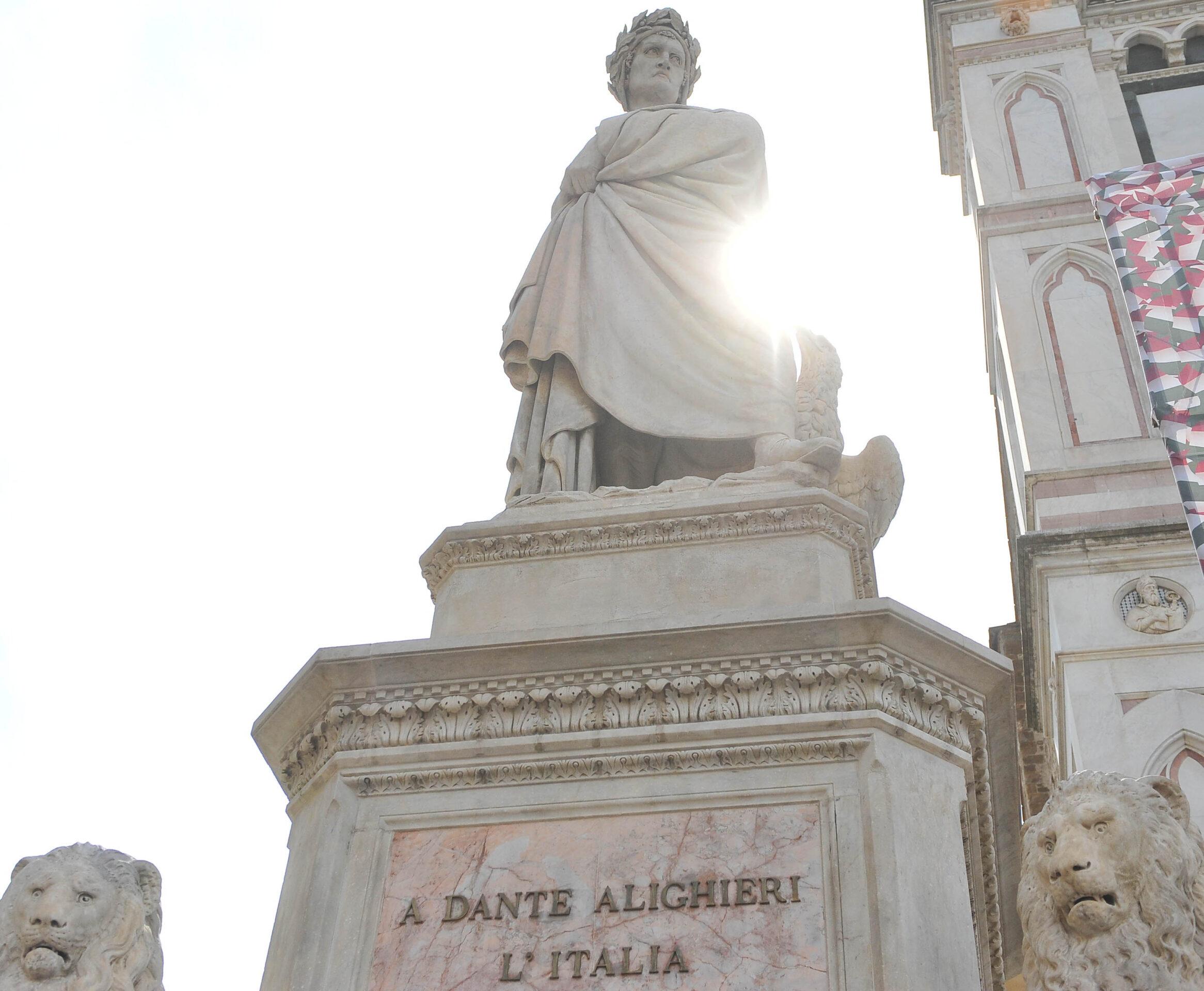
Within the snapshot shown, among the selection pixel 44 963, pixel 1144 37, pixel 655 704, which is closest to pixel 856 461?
pixel 655 704

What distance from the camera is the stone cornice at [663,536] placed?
689 centimetres

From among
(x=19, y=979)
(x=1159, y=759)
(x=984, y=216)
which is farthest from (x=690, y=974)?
(x=984, y=216)

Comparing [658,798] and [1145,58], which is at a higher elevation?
[1145,58]

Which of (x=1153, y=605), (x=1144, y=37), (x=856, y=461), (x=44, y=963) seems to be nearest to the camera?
(x=44, y=963)

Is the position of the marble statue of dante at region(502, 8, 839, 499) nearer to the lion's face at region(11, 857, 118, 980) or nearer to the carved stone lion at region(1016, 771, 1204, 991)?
the carved stone lion at region(1016, 771, 1204, 991)

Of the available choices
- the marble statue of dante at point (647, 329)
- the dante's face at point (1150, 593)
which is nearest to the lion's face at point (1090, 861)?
the marble statue of dante at point (647, 329)

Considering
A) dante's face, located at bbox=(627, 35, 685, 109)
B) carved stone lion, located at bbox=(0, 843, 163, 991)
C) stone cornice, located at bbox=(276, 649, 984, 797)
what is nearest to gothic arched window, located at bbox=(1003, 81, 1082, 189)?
dante's face, located at bbox=(627, 35, 685, 109)

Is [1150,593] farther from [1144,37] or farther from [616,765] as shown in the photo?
[1144,37]

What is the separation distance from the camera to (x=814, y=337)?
7992mm

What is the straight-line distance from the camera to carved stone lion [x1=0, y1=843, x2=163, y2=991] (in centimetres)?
496

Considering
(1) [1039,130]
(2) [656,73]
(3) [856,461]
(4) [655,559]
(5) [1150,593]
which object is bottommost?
(4) [655,559]

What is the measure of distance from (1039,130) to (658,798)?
1755 centimetres

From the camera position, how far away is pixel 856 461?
26.0 ft

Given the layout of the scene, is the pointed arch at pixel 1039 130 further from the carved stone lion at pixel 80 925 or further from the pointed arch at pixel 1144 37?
the carved stone lion at pixel 80 925
